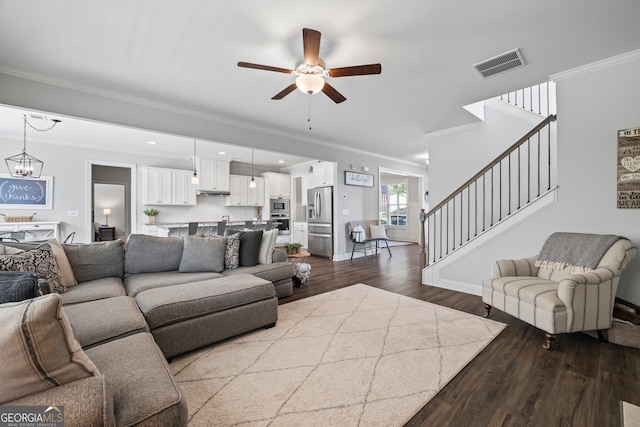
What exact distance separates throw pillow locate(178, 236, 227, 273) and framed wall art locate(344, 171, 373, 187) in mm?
3755

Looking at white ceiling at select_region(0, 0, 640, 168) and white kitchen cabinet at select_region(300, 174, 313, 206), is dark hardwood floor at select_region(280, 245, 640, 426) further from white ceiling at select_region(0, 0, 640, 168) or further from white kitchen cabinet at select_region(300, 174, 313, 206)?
white kitchen cabinet at select_region(300, 174, 313, 206)

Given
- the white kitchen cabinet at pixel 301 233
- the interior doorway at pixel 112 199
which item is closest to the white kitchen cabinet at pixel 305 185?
the white kitchen cabinet at pixel 301 233

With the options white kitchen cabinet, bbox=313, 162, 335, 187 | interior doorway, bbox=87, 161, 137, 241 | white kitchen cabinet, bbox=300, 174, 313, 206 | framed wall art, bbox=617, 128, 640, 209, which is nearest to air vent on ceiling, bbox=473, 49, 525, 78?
framed wall art, bbox=617, 128, 640, 209

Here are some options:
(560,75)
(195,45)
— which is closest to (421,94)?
(560,75)

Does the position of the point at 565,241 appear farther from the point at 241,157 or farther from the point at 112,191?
the point at 112,191

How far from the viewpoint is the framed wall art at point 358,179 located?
6293mm

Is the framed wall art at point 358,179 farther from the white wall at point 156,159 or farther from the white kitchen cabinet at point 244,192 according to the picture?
the white kitchen cabinet at point 244,192

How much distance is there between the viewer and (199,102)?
3602 millimetres

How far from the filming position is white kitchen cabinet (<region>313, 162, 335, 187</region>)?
6.27 meters

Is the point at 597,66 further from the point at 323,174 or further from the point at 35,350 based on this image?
the point at 323,174

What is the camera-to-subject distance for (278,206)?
7.89m

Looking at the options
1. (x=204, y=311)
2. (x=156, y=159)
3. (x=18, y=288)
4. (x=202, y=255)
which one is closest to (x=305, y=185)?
(x=156, y=159)

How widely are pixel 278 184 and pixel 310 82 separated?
19.2 feet

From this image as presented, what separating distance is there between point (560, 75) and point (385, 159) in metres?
4.49
